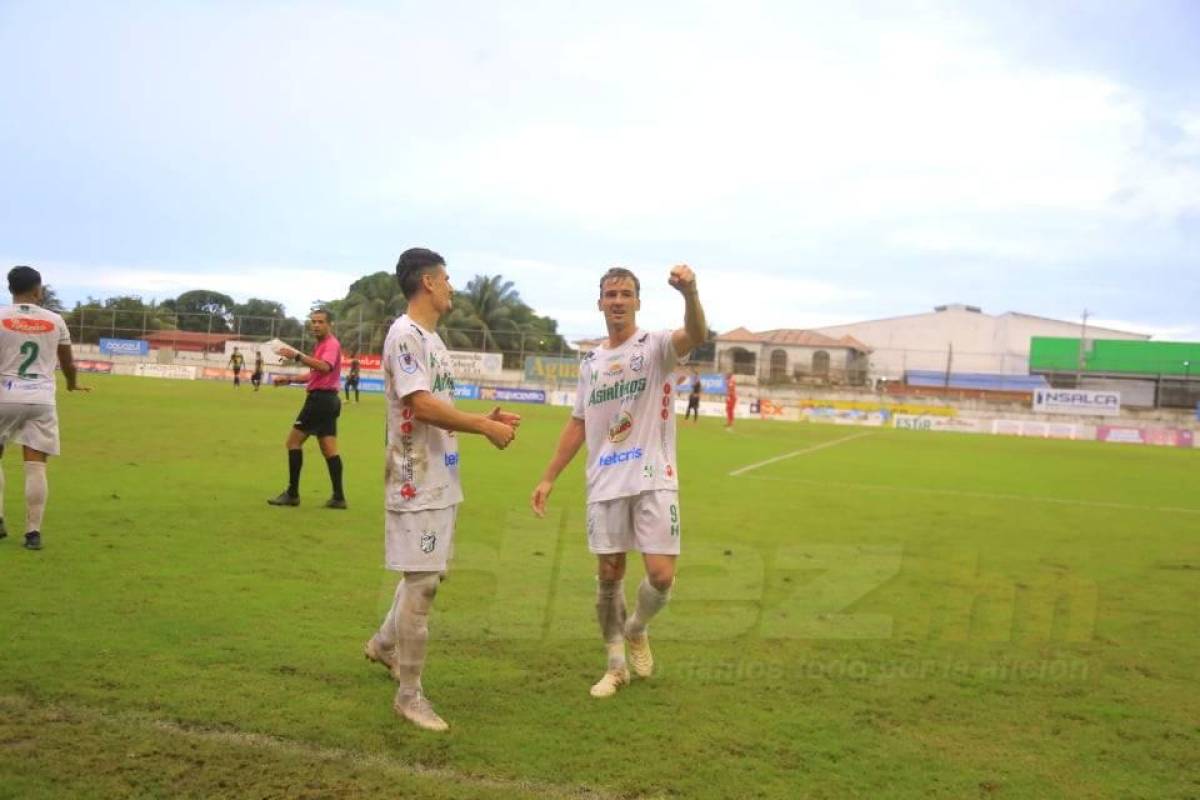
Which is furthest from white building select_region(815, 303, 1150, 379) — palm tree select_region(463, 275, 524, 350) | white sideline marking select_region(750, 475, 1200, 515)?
white sideline marking select_region(750, 475, 1200, 515)

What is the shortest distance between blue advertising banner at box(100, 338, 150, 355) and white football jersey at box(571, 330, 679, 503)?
58.9 m

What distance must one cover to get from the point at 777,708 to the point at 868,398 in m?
52.7

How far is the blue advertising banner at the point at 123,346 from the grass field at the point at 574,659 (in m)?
50.4

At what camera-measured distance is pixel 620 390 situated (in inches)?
203

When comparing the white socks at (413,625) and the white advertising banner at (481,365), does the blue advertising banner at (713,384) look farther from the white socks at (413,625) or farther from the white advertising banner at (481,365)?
the white socks at (413,625)

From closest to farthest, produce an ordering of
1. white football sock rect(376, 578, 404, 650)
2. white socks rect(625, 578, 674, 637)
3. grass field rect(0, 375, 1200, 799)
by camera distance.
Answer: grass field rect(0, 375, 1200, 799)
white football sock rect(376, 578, 404, 650)
white socks rect(625, 578, 674, 637)

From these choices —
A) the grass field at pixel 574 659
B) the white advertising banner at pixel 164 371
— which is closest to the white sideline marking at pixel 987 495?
the grass field at pixel 574 659

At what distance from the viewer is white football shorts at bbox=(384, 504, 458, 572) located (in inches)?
178

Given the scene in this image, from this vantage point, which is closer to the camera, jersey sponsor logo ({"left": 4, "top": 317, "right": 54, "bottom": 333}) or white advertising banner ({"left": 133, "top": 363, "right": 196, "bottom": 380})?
jersey sponsor logo ({"left": 4, "top": 317, "right": 54, "bottom": 333})

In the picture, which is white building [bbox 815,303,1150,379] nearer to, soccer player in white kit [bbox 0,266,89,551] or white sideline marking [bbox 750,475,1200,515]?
white sideline marking [bbox 750,475,1200,515]

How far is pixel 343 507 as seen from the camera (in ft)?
34.9

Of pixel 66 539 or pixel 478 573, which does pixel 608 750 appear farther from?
pixel 66 539

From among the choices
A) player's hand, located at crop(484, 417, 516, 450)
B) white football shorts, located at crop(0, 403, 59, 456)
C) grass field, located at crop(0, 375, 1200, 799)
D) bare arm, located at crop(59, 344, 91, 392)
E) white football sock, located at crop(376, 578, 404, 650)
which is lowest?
grass field, located at crop(0, 375, 1200, 799)

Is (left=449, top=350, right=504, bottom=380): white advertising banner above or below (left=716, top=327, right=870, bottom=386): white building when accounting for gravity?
below
